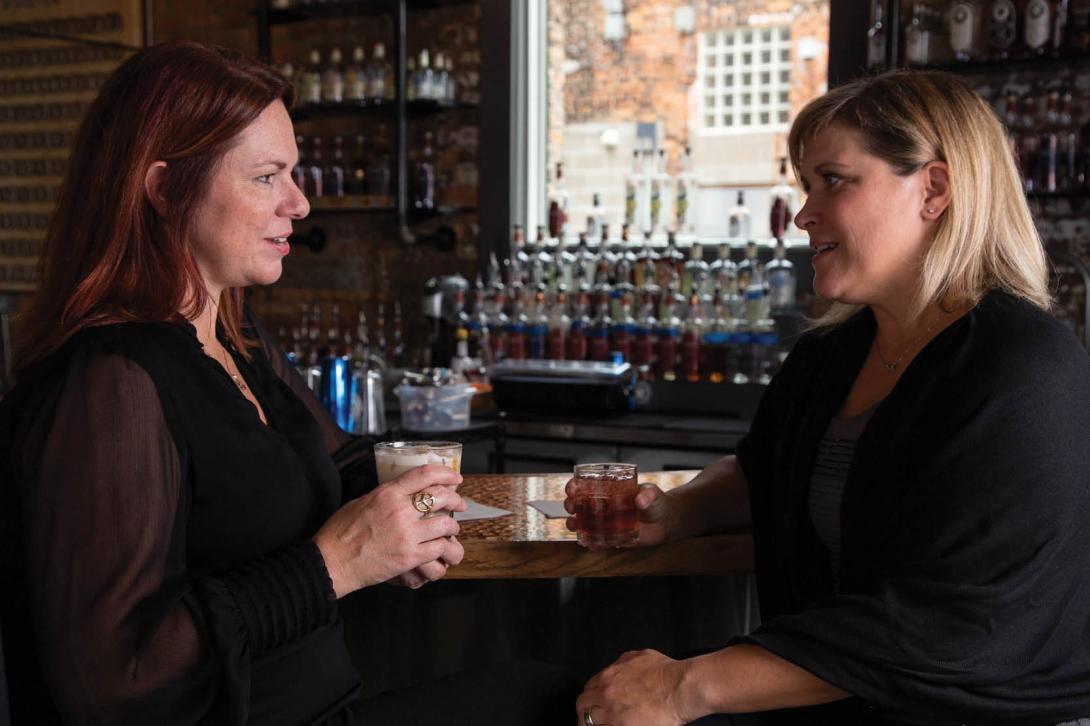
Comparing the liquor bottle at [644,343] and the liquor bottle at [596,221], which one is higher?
the liquor bottle at [596,221]

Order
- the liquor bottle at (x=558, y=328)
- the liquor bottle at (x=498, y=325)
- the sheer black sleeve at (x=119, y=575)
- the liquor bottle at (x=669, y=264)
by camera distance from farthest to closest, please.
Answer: the liquor bottle at (x=498, y=325), the liquor bottle at (x=558, y=328), the liquor bottle at (x=669, y=264), the sheer black sleeve at (x=119, y=575)

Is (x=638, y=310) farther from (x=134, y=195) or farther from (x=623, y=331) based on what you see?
(x=134, y=195)

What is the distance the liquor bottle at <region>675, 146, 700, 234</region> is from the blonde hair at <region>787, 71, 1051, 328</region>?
344cm

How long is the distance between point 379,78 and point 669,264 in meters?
1.85

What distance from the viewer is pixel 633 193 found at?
203 inches

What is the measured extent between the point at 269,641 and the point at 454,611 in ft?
2.58

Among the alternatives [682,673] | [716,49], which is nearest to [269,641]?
[682,673]

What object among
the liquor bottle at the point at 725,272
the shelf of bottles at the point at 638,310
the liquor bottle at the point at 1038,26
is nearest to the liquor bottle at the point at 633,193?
the shelf of bottles at the point at 638,310

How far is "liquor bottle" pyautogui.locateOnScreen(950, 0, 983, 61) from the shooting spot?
4.43 meters

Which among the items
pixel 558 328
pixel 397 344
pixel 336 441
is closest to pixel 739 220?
pixel 558 328

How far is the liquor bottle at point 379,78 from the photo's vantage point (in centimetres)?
572

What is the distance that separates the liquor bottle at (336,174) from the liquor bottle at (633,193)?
4.73ft

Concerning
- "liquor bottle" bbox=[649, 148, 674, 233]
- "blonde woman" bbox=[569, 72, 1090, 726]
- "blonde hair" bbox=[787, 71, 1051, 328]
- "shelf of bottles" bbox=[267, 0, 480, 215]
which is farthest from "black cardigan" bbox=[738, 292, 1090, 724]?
"shelf of bottles" bbox=[267, 0, 480, 215]

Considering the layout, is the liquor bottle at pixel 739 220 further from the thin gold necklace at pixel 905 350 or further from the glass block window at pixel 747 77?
the thin gold necklace at pixel 905 350
